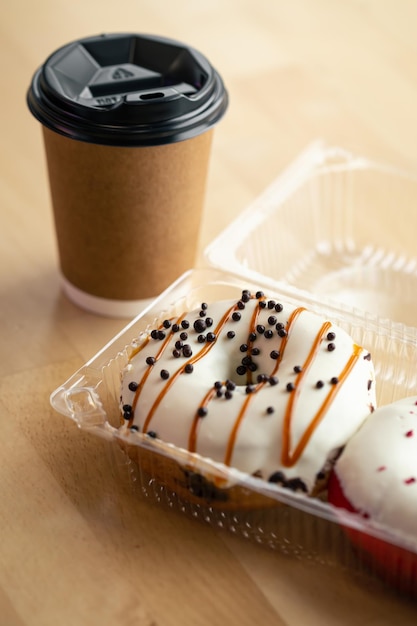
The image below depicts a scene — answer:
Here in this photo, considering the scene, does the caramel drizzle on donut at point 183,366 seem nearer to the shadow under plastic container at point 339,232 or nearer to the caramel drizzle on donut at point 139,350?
the caramel drizzle on donut at point 139,350

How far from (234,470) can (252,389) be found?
0.33 ft

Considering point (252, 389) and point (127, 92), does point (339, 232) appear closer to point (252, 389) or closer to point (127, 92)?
point (127, 92)

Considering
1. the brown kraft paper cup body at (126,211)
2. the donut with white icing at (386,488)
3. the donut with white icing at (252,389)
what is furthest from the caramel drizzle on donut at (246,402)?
the brown kraft paper cup body at (126,211)

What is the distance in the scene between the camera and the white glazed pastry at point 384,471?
83 centimetres

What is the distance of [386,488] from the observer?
0.85m

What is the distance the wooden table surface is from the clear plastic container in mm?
22

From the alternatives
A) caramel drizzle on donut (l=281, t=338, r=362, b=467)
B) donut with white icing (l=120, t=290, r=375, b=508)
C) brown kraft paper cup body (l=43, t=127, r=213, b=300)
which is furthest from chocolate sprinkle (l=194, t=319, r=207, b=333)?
brown kraft paper cup body (l=43, t=127, r=213, b=300)

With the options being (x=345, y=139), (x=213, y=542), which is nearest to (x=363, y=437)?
(x=213, y=542)

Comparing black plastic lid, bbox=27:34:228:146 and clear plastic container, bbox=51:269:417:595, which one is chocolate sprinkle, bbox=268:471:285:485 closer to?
clear plastic container, bbox=51:269:417:595

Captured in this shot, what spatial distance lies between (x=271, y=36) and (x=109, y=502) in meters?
1.43

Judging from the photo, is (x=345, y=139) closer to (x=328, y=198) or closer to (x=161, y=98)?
(x=328, y=198)

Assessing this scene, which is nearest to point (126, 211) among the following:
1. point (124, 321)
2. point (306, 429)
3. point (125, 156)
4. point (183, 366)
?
point (125, 156)

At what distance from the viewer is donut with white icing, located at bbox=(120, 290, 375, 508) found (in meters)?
0.88

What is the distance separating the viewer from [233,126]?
1767 millimetres
